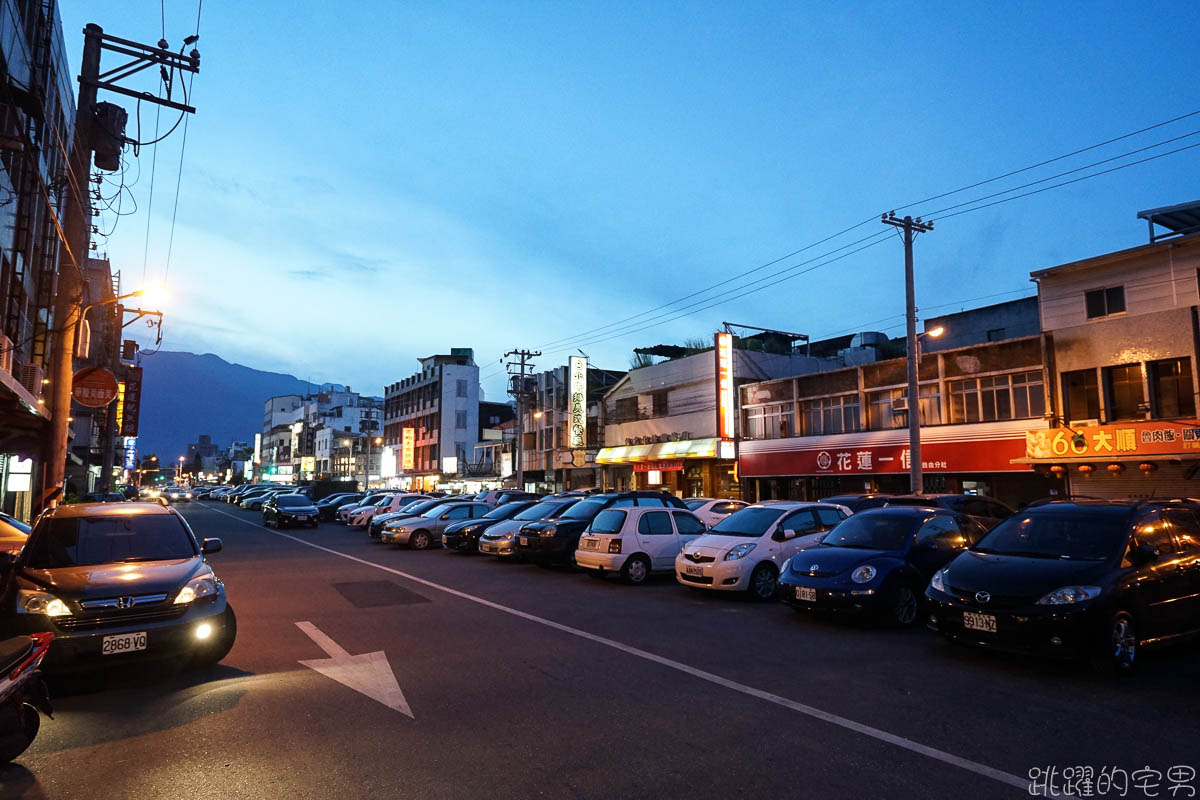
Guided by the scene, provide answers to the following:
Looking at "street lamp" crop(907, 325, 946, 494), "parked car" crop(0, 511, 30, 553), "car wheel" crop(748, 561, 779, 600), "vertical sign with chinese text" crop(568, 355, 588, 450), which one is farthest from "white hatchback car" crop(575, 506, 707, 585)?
"vertical sign with chinese text" crop(568, 355, 588, 450)

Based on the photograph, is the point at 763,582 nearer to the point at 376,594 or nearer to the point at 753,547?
the point at 753,547

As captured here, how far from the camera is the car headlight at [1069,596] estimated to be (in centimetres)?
668

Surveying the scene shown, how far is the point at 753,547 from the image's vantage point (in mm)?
11734

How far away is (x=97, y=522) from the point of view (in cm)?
771

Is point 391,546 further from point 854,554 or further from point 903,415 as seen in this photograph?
point 903,415

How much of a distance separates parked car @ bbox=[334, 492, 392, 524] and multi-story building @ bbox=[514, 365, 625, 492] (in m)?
16.3

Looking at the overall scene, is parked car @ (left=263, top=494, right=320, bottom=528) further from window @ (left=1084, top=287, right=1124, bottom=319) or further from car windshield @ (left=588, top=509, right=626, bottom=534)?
window @ (left=1084, top=287, right=1124, bottom=319)

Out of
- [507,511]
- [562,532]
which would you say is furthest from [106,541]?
[507,511]

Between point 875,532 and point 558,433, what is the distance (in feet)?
142

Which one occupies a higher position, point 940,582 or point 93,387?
point 93,387

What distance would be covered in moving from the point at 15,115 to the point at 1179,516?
759 inches

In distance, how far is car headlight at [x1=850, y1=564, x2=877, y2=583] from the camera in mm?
9086

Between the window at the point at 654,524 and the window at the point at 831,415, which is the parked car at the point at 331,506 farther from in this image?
the window at the point at 654,524

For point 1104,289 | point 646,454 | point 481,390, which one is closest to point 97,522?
point 1104,289
